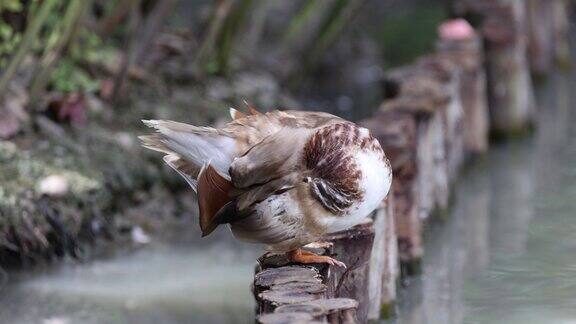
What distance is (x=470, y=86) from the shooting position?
8594 mm

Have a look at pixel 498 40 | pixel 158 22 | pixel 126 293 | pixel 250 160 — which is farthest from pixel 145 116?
pixel 250 160

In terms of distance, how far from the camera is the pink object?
340 inches

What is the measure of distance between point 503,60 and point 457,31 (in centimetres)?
80

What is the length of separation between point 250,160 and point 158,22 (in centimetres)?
372

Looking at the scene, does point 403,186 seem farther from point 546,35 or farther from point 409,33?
point 409,33

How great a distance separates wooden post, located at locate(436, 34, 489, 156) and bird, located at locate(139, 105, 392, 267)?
420cm

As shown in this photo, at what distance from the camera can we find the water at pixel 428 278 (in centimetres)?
559

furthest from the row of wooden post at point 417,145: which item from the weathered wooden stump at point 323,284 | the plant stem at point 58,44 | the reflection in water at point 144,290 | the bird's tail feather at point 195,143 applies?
the plant stem at point 58,44

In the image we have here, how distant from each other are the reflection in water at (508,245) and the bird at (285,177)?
4.31 ft

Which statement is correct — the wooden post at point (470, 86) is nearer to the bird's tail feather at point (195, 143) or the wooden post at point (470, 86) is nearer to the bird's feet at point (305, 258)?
the bird's feet at point (305, 258)

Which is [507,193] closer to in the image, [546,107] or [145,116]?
[145,116]

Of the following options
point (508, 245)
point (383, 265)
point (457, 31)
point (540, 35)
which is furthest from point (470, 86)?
point (383, 265)

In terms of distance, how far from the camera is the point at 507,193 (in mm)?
8023

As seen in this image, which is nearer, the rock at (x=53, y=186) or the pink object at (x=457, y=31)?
the rock at (x=53, y=186)
